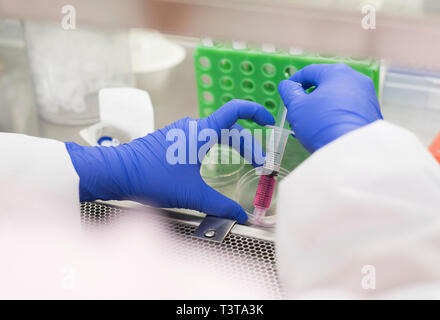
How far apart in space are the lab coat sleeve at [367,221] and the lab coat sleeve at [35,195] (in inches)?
16.5

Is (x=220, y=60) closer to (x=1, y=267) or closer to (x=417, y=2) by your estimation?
(x=417, y=2)

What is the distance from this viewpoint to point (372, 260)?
0.62 meters

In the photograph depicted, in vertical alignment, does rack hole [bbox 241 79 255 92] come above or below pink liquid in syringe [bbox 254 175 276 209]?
above

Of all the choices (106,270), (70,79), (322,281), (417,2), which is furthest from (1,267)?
(417,2)

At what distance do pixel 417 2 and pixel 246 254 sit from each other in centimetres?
49

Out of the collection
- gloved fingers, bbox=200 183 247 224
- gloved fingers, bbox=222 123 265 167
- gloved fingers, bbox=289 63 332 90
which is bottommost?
gloved fingers, bbox=200 183 247 224

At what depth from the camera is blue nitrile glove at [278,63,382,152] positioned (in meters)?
0.76

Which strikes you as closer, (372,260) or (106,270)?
(372,260)

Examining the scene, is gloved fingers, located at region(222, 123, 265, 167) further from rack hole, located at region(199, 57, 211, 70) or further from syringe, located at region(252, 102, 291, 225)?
rack hole, located at region(199, 57, 211, 70)

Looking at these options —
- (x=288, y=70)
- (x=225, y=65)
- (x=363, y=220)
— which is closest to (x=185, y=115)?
(x=225, y=65)

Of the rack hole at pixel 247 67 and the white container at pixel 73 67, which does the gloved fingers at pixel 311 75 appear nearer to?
the rack hole at pixel 247 67

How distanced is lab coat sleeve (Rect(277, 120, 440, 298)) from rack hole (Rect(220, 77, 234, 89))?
0.53 meters

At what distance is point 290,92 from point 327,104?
0.33 feet

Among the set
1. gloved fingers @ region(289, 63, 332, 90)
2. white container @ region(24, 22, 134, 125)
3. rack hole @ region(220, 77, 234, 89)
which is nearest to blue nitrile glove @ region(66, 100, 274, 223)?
gloved fingers @ region(289, 63, 332, 90)
